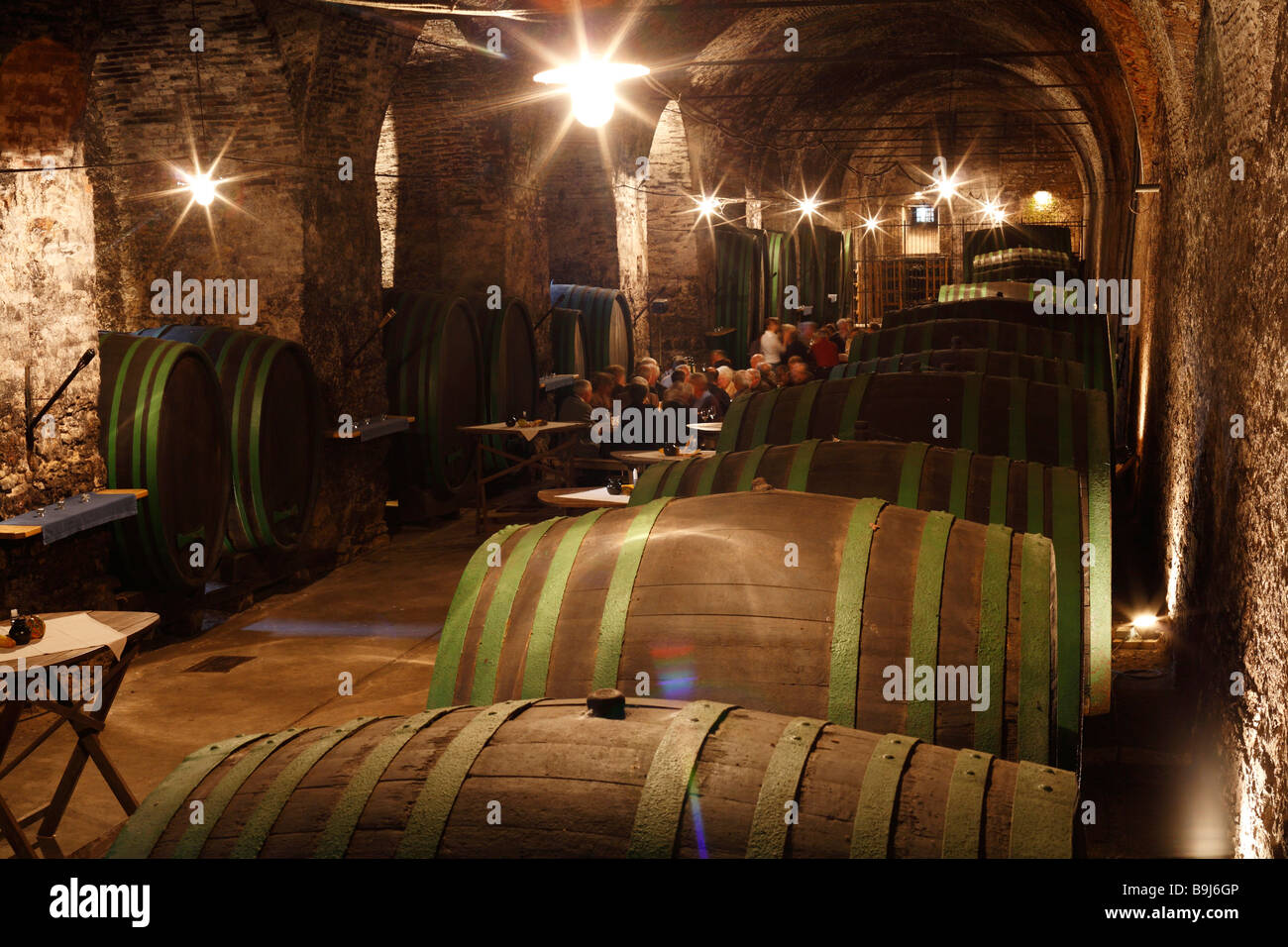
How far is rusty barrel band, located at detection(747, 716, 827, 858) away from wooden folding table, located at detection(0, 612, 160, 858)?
8.57 feet

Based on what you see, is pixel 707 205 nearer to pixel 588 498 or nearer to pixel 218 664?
pixel 588 498

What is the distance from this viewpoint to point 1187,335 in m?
5.53

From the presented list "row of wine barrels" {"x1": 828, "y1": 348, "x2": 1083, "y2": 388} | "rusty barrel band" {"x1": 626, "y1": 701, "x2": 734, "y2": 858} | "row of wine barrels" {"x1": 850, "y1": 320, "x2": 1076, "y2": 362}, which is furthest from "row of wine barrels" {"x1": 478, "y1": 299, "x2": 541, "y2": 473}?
"rusty barrel band" {"x1": 626, "y1": 701, "x2": 734, "y2": 858}

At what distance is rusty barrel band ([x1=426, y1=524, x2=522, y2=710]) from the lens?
288 cm

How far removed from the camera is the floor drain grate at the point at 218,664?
6.09 m

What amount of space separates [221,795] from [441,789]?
41 cm

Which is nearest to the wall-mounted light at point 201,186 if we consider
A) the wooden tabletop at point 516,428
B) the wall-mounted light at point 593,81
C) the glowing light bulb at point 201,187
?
the glowing light bulb at point 201,187

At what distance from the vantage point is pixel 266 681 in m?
5.89

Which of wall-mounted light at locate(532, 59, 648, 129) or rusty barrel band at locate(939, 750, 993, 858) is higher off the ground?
wall-mounted light at locate(532, 59, 648, 129)

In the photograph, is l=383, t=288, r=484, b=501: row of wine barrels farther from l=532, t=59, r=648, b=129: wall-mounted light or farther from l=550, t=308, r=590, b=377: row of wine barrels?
l=532, t=59, r=648, b=129: wall-mounted light

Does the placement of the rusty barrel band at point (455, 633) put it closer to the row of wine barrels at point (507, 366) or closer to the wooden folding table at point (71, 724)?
the wooden folding table at point (71, 724)

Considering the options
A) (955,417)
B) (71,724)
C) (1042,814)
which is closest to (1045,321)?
(955,417)
